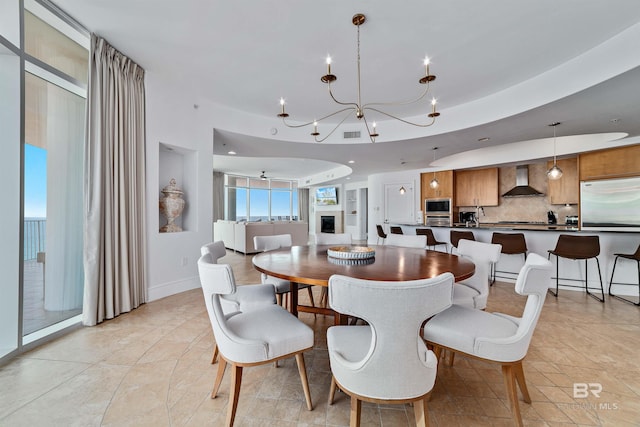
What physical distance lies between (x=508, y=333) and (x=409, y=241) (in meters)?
1.67

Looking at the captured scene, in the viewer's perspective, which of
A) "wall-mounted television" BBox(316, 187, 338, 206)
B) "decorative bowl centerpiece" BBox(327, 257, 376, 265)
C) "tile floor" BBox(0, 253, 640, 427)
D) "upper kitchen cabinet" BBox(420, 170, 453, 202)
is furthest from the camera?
"wall-mounted television" BBox(316, 187, 338, 206)

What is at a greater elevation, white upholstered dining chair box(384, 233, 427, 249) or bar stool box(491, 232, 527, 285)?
white upholstered dining chair box(384, 233, 427, 249)

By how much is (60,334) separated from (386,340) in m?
2.93

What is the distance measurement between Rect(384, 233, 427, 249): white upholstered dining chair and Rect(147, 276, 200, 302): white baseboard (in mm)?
2812

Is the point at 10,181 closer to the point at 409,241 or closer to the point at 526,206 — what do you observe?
the point at 409,241

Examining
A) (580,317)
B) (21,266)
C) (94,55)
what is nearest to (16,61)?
(94,55)

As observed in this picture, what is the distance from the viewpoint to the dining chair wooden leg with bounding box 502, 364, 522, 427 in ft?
4.26

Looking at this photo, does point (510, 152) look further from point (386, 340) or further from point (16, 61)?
point (16, 61)

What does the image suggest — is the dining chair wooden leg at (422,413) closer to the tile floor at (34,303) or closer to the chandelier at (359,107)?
the chandelier at (359,107)

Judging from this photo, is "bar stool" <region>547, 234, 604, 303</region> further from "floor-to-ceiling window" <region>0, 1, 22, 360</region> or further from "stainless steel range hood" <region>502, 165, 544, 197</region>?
"floor-to-ceiling window" <region>0, 1, 22, 360</region>

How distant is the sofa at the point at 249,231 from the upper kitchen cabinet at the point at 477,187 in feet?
14.8

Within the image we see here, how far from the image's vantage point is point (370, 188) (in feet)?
28.9

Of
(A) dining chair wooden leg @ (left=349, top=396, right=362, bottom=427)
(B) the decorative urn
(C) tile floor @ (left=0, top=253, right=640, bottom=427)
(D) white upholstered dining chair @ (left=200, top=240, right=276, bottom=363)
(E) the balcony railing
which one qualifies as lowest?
(C) tile floor @ (left=0, top=253, right=640, bottom=427)

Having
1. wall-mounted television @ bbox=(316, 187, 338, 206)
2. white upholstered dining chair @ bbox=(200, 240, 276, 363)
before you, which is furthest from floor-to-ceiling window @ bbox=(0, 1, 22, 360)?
wall-mounted television @ bbox=(316, 187, 338, 206)
